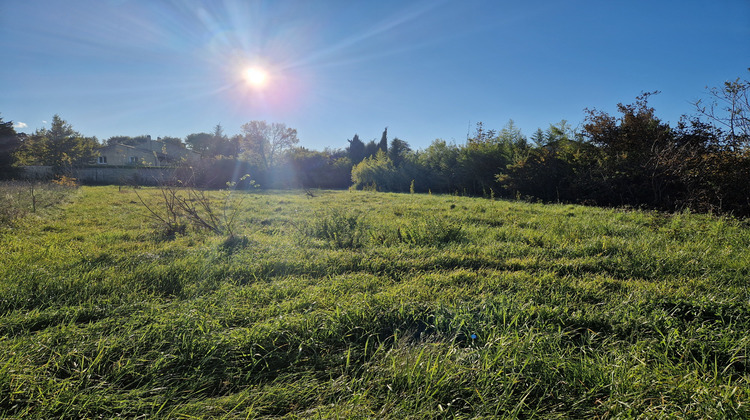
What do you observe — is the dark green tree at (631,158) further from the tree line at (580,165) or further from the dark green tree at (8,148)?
the dark green tree at (8,148)

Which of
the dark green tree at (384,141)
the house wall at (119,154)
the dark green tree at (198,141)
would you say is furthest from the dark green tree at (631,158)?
the dark green tree at (198,141)

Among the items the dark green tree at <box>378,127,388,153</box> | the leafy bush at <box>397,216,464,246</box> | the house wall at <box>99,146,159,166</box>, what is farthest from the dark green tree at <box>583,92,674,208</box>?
the house wall at <box>99,146,159,166</box>

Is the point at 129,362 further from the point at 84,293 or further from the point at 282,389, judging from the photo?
the point at 84,293

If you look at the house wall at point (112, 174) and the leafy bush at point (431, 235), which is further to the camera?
the house wall at point (112, 174)

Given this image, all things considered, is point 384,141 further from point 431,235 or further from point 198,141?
point 198,141

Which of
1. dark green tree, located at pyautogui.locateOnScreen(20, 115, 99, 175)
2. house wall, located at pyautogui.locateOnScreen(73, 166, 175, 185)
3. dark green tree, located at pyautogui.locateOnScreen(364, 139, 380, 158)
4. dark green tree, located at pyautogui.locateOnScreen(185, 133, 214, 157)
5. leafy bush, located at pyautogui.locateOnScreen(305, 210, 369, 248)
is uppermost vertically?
dark green tree, located at pyautogui.locateOnScreen(185, 133, 214, 157)

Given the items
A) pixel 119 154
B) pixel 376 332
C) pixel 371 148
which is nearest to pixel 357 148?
pixel 371 148

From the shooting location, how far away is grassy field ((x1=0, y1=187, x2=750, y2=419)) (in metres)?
1.45

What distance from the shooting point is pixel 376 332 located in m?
2.06

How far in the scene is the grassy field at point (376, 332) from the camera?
1.45 meters

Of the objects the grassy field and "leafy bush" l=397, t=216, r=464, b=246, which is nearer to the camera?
the grassy field

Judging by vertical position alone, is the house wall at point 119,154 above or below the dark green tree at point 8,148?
above

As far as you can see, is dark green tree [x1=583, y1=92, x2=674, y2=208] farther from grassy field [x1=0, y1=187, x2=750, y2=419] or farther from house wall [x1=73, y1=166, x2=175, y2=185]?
house wall [x1=73, y1=166, x2=175, y2=185]

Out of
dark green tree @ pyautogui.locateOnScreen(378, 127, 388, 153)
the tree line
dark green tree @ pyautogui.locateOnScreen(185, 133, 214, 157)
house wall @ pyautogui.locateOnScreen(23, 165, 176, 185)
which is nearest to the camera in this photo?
the tree line
